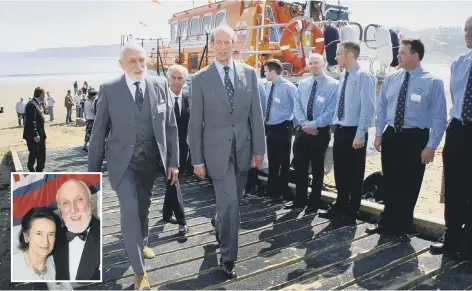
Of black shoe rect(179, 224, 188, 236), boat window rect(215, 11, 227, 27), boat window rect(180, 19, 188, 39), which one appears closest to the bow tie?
black shoe rect(179, 224, 188, 236)

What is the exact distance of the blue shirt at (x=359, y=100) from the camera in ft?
13.6

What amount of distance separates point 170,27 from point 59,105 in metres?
20.0

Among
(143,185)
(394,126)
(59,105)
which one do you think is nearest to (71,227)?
(143,185)

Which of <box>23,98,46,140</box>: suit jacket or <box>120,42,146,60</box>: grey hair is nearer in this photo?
<box>120,42,146,60</box>: grey hair

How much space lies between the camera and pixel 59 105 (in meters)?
32.7

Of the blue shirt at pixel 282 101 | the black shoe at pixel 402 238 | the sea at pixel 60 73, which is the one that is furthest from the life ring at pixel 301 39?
the sea at pixel 60 73

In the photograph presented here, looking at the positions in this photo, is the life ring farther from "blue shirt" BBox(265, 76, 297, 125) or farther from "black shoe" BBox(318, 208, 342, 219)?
"black shoe" BBox(318, 208, 342, 219)

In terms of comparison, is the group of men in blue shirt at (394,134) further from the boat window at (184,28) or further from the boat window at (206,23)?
the boat window at (184,28)

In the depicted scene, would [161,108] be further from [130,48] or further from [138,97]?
[130,48]

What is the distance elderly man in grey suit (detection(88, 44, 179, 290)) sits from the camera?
3.13m

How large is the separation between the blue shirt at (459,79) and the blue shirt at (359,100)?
83 cm

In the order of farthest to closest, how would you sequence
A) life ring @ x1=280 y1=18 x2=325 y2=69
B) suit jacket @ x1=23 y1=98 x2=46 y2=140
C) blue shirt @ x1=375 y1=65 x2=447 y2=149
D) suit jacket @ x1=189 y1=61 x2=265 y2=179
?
life ring @ x1=280 y1=18 x2=325 y2=69
suit jacket @ x1=23 y1=98 x2=46 y2=140
blue shirt @ x1=375 y1=65 x2=447 y2=149
suit jacket @ x1=189 y1=61 x2=265 y2=179

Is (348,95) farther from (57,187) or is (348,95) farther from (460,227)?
(57,187)

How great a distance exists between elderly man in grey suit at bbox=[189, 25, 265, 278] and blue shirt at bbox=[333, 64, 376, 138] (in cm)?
133
